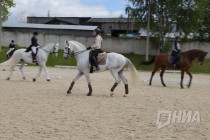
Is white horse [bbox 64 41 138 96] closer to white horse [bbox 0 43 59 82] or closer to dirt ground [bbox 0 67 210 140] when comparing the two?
dirt ground [bbox 0 67 210 140]

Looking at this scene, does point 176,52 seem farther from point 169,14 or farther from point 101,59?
point 169,14

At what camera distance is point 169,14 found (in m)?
35.7

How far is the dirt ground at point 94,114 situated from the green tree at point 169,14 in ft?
65.6

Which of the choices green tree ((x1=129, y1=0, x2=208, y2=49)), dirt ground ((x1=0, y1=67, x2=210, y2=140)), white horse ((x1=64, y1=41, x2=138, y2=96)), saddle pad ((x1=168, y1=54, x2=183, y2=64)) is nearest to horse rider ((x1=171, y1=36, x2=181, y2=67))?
saddle pad ((x1=168, y1=54, x2=183, y2=64))

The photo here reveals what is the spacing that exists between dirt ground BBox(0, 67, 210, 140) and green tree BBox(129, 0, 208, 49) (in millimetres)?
19991

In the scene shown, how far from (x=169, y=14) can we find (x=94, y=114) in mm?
26664

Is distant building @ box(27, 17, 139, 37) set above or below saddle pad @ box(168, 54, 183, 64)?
above

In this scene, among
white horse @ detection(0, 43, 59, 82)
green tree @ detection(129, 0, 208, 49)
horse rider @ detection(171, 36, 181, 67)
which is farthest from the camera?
green tree @ detection(129, 0, 208, 49)

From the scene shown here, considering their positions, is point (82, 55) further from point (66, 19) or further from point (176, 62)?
point (66, 19)

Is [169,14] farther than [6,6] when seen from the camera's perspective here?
No

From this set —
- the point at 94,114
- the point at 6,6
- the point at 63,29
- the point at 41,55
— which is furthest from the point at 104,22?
the point at 94,114

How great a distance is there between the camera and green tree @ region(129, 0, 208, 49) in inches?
1395

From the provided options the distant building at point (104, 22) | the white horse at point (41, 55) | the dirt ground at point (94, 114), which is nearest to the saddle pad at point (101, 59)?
the dirt ground at point (94, 114)

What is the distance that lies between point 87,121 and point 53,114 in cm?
120
